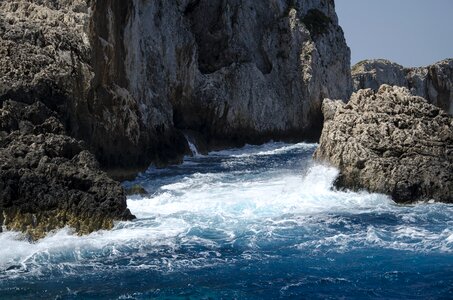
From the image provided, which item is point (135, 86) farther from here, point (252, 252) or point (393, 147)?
point (252, 252)

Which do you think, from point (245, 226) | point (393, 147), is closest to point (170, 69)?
point (393, 147)

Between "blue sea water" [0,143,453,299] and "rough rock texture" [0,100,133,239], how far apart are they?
66 centimetres

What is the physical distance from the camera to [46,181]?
64.4ft

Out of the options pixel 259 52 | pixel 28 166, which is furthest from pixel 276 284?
pixel 259 52

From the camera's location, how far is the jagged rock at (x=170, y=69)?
25.2m

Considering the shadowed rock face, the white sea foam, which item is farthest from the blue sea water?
the shadowed rock face

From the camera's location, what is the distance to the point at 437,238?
17.6 metres

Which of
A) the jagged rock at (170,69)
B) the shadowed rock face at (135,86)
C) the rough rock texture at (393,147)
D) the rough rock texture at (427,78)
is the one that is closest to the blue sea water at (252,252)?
the rough rock texture at (393,147)

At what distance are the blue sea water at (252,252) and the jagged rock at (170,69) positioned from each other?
646 centimetres

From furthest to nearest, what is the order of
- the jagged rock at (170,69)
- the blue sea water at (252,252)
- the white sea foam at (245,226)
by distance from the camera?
the jagged rock at (170,69)
the white sea foam at (245,226)
the blue sea water at (252,252)

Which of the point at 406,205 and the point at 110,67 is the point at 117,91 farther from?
the point at 406,205

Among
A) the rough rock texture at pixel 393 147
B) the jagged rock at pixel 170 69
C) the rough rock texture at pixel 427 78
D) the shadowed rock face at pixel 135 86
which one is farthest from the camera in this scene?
the rough rock texture at pixel 427 78

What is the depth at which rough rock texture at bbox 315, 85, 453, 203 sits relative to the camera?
78.1 ft

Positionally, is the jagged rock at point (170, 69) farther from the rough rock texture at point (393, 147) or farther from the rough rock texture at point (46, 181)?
the rough rock texture at point (393, 147)
